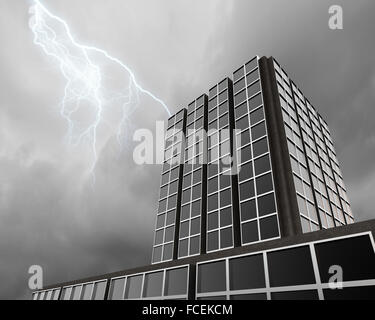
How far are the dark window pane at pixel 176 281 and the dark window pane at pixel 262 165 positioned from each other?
1304 centimetres

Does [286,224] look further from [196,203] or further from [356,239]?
[196,203]

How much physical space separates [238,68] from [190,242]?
25.5m

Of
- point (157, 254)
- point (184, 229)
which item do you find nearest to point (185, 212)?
point (184, 229)

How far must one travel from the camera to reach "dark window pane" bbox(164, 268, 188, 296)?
19.6m

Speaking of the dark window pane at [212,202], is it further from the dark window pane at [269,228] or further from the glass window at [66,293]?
the glass window at [66,293]

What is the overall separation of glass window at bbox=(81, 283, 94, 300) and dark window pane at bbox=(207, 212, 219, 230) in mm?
14531

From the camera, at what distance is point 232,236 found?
27312mm

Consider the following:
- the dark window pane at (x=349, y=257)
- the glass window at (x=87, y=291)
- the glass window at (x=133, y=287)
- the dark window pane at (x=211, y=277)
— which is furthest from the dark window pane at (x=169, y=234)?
the dark window pane at (x=349, y=257)

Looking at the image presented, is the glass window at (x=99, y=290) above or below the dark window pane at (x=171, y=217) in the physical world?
below

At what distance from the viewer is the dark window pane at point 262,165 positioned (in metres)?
27.2

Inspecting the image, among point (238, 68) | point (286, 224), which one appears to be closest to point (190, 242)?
point (286, 224)

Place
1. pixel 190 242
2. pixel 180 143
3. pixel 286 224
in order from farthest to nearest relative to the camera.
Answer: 1. pixel 180 143
2. pixel 190 242
3. pixel 286 224

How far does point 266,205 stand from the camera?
25359mm
